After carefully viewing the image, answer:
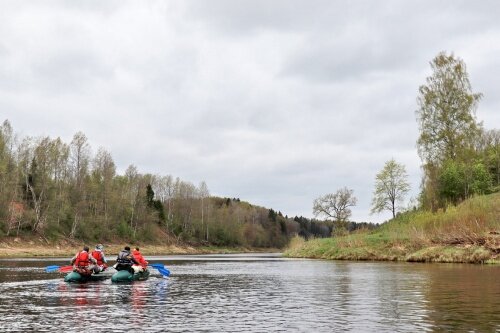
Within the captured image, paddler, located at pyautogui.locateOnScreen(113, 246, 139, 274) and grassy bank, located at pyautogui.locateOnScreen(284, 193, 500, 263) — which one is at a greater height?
grassy bank, located at pyautogui.locateOnScreen(284, 193, 500, 263)

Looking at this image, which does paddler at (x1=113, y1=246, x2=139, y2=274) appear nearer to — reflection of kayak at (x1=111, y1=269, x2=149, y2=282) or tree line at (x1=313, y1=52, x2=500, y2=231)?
reflection of kayak at (x1=111, y1=269, x2=149, y2=282)

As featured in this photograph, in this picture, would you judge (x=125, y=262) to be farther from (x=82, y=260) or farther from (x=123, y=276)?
(x=82, y=260)

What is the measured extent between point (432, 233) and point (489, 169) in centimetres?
2779

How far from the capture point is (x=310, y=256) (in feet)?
250

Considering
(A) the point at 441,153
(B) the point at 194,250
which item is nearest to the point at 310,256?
(A) the point at 441,153

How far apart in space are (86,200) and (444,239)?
86756 millimetres

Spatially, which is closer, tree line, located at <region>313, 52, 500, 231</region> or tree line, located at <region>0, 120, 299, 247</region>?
tree line, located at <region>313, 52, 500, 231</region>

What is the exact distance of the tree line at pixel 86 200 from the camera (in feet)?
330

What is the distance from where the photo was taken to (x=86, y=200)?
117250 millimetres

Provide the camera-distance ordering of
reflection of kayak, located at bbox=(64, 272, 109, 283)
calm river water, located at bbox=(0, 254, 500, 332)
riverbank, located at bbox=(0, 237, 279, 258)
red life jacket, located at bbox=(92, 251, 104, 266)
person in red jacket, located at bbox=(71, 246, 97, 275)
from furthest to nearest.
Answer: riverbank, located at bbox=(0, 237, 279, 258), red life jacket, located at bbox=(92, 251, 104, 266), person in red jacket, located at bbox=(71, 246, 97, 275), reflection of kayak, located at bbox=(64, 272, 109, 283), calm river water, located at bbox=(0, 254, 500, 332)

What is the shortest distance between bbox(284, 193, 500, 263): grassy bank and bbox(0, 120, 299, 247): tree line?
63956mm

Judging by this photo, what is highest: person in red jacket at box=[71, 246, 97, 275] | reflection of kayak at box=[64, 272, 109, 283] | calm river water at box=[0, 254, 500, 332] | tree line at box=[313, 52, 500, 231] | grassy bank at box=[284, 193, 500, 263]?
tree line at box=[313, 52, 500, 231]

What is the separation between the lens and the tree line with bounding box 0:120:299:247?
100m

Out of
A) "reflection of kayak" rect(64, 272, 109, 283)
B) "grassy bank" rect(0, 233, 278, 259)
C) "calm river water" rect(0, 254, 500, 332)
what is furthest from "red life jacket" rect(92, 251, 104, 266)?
"grassy bank" rect(0, 233, 278, 259)
